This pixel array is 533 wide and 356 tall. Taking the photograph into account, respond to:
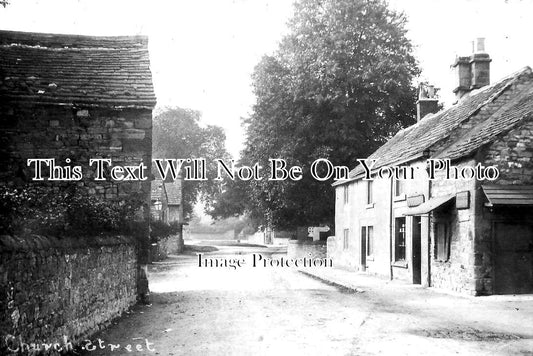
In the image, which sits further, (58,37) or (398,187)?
(398,187)

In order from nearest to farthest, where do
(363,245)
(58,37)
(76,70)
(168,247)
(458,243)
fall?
(76,70) → (458,243) → (58,37) → (363,245) → (168,247)

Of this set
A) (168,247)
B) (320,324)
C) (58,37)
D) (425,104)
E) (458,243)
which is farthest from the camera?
(168,247)

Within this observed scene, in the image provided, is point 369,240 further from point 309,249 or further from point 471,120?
point 309,249

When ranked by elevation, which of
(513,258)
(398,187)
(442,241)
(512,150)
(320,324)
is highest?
(512,150)

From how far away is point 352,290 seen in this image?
20.1m

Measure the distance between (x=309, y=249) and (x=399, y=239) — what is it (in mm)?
15825

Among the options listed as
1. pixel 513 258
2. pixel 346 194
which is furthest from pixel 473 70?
pixel 346 194

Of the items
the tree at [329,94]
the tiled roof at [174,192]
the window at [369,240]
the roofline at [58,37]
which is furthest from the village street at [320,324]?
the tiled roof at [174,192]

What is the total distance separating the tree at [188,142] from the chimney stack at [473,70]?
50.5m

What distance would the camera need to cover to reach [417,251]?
879 inches

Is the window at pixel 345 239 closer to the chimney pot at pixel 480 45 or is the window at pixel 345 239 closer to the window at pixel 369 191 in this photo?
the window at pixel 369 191

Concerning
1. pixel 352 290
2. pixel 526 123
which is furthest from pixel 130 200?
pixel 526 123

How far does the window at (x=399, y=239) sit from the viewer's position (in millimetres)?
24109

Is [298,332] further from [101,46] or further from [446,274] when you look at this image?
[101,46]
